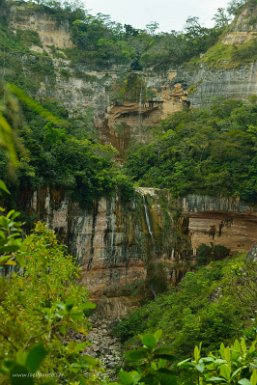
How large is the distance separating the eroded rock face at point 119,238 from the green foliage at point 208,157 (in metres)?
1.54

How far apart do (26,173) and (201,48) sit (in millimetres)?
22802

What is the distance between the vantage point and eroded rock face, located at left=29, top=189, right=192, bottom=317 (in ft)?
65.4

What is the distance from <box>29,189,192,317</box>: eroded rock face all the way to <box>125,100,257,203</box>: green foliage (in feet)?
5.05

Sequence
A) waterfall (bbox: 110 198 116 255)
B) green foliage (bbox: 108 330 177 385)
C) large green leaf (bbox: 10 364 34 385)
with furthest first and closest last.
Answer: waterfall (bbox: 110 198 116 255) → green foliage (bbox: 108 330 177 385) → large green leaf (bbox: 10 364 34 385)

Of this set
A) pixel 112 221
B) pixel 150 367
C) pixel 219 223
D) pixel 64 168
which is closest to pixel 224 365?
pixel 150 367

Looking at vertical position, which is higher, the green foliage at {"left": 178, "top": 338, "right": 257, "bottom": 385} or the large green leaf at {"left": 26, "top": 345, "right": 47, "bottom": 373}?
the large green leaf at {"left": 26, "top": 345, "right": 47, "bottom": 373}

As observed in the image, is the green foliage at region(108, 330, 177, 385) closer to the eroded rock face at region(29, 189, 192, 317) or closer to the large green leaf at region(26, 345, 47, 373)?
the large green leaf at region(26, 345, 47, 373)

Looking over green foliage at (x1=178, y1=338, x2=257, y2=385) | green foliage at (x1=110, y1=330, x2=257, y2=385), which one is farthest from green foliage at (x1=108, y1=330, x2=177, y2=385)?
green foliage at (x1=178, y1=338, x2=257, y2=385)

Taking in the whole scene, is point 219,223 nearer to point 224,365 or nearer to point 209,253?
point 209,253

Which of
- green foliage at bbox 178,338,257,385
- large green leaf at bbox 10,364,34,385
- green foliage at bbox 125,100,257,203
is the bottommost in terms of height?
green foliage at bbox 125,100,257,203

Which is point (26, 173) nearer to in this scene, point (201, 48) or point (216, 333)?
point (216, 333)

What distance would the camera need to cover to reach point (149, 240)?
2262 cm

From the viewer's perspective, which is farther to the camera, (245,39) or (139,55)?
(139,55)

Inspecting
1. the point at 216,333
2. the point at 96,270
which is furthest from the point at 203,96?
the point at 216,333
